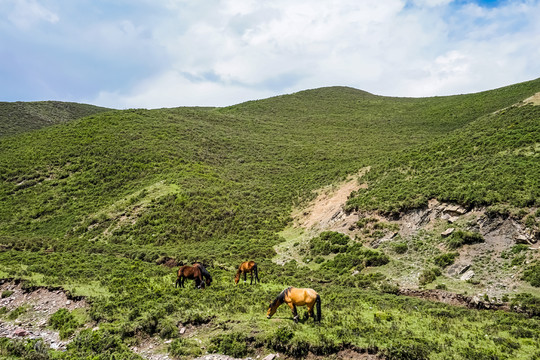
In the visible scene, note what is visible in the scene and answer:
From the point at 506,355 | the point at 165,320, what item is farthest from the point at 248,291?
the point at 506,355

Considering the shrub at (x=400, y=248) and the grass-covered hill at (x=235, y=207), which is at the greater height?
the grass-covered hill at (x=235, y=207)

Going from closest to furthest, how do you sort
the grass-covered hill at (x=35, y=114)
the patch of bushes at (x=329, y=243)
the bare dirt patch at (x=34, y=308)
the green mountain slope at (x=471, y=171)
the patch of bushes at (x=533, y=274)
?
the bare dirt patch at (x=34, y=308) < the patch of bushes at (x=533, y=274) < the green mountain slope at (x=471, y=171) < the patch of bushes at (x=329, y=243) < the grass-covered hill at (x=35, y=114)

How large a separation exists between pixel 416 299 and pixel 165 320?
40.6ft

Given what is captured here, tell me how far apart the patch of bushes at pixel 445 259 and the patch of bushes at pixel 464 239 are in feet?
2.49

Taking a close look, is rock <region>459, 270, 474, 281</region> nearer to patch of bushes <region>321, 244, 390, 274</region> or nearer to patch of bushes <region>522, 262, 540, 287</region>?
patch of bushes <region>522, 262, 540, 287</region>

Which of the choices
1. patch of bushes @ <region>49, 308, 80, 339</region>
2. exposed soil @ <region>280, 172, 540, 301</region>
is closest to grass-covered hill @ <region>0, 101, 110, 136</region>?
exposed soil @ <region>280, 172, 540, 301</region>

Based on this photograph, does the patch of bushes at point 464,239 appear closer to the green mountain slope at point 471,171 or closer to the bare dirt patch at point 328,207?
the green mountain slope at point 471,171

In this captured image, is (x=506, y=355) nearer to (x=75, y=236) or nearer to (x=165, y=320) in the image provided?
(x=165, y=320)

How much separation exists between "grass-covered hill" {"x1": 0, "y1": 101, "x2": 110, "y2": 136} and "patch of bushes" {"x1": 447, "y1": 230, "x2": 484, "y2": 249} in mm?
99564

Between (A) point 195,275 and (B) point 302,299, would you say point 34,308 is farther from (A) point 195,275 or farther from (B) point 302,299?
(B) point 302,299

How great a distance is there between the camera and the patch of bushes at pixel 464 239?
68.1 feet

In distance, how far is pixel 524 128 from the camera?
34781mm

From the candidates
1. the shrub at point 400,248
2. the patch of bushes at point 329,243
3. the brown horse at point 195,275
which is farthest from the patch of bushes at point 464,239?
the brown horse at point 195,275

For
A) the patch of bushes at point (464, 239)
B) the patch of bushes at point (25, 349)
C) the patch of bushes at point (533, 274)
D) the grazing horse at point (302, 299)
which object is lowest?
the patch of bushes at point (533, 274)
